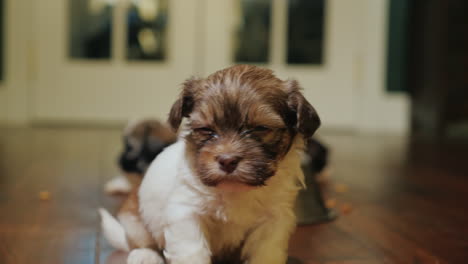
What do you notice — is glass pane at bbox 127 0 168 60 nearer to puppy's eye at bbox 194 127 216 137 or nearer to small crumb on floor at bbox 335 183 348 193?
small crumb on floor at bbox 335 183 348 193

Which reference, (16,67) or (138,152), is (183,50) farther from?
(138,152)

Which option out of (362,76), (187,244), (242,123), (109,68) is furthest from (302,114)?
(362,76)

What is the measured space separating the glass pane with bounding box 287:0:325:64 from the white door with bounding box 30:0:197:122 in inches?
40.6

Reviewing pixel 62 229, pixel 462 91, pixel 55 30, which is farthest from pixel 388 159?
pixel 55 30

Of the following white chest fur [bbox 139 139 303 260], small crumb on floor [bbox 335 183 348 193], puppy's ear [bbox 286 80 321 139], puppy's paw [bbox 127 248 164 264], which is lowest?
small crumb on floor [bbox 335 183 348 193]

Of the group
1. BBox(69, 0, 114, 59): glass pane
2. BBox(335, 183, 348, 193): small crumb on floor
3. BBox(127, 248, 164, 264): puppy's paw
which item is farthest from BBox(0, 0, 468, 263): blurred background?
BBox(127, 248, 164, 264): puppy's paw

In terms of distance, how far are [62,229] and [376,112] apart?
4.81 metres

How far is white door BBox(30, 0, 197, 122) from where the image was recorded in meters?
6.04

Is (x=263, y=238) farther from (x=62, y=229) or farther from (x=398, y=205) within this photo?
(x=398, y=205)

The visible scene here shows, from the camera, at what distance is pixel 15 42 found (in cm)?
606

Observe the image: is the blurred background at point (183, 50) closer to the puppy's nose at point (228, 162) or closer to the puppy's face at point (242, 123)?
the puppy's face at point (242, 123)

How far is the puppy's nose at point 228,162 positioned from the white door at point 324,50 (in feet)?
15.8

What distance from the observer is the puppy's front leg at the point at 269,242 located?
1436mm

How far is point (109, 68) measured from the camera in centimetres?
607
